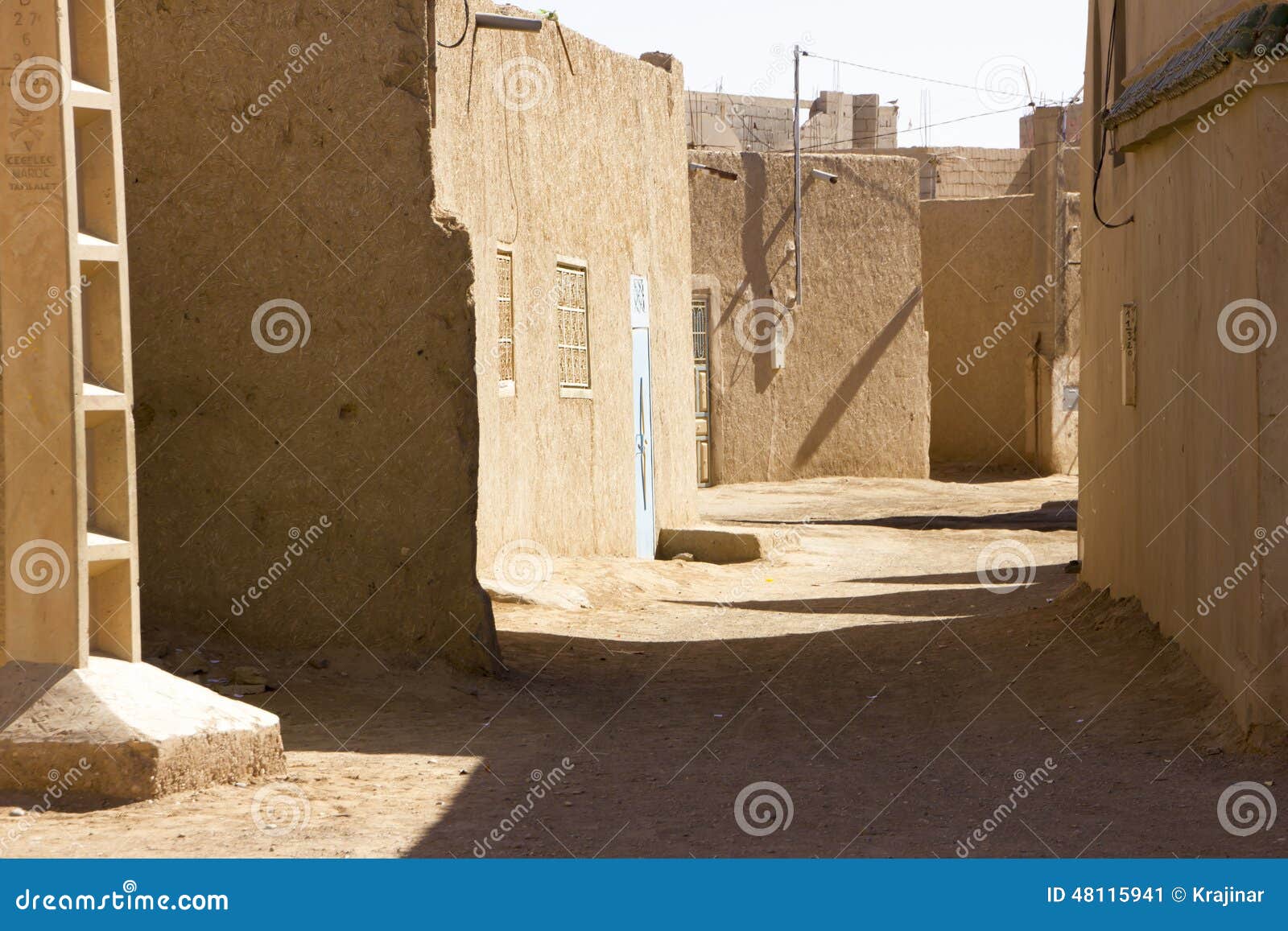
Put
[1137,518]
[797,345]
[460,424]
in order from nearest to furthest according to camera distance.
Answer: [460,424] → [1137,518] → [797,345]

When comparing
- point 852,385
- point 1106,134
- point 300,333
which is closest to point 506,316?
point 300,333

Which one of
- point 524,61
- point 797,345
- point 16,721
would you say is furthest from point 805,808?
point 797,345

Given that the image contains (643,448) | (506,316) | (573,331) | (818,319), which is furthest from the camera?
(818,319)

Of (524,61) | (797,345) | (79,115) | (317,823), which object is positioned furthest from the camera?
(797,345)

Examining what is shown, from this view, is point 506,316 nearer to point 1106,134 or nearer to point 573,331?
point 573,331

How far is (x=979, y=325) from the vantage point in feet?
76.4

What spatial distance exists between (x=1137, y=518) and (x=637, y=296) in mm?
6296

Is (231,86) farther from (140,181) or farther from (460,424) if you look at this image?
(460,424)

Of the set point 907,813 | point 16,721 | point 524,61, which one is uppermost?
point 524,61

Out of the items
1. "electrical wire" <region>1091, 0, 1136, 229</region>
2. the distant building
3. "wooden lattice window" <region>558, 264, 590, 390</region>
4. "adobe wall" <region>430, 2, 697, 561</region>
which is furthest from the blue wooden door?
the distant building

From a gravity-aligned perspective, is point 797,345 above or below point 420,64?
below

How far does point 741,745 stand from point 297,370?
268cm

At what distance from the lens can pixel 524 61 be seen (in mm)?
10828

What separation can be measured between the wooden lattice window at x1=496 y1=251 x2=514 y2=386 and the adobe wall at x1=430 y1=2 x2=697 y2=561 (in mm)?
65
